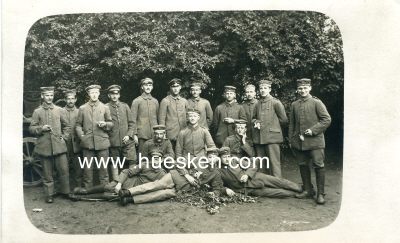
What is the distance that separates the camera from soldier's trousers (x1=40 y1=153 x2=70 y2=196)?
3826mm

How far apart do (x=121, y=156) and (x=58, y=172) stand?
53 cm

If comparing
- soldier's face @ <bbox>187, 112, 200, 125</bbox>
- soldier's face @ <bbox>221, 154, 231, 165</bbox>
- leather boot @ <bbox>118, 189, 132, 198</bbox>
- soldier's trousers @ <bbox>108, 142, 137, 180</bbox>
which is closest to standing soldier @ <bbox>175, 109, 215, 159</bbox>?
soldier's face @ <bbox>187, 112, 200, 125</bbox>

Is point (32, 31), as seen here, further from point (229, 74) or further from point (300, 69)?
point (300, 69)

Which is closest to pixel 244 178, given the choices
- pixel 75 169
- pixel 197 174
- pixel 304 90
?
pixel 197 174

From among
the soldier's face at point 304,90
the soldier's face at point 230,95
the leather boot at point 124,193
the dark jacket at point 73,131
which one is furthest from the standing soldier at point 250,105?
the dark jacket at point 73,131

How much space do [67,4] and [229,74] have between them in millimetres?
1369

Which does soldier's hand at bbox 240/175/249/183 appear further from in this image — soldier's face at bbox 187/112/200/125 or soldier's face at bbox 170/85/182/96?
soldier's face at bbox 170/85/182/96

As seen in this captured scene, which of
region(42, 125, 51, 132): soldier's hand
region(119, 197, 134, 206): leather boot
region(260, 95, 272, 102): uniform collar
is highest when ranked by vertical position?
region(260, 95, 272, 102): uniform collar

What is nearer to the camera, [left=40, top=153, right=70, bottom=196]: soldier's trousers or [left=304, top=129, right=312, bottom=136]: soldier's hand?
[left=304, top=129, right=312, bottom=136]: soldier's hand

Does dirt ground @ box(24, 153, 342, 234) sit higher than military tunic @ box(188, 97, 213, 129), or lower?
lower

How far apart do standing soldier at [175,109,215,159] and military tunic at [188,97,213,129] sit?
3 cm

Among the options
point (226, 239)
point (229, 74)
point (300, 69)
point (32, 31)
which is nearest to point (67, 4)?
point (32, 31)
